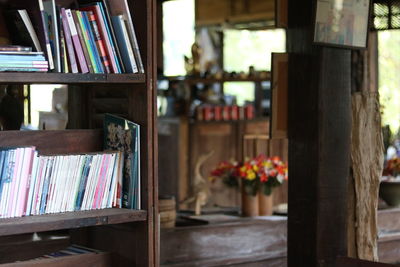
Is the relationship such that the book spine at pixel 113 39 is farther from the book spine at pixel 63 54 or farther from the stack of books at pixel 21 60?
the stack of books at pixel 21 60

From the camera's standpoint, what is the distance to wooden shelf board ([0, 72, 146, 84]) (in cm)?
285

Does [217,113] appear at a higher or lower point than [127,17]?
lower

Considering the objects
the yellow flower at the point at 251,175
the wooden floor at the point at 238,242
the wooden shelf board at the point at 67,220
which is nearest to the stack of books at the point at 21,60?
the wooden shelf board at the point at 67,220

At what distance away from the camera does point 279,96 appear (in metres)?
4.11

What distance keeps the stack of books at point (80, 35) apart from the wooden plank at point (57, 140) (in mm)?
319

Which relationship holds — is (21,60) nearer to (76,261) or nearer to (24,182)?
(24,182)

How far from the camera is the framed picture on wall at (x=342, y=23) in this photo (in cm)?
390

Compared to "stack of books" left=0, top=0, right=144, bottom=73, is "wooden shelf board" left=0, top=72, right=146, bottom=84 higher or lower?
lower

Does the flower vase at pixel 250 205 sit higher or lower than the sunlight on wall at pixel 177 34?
lower

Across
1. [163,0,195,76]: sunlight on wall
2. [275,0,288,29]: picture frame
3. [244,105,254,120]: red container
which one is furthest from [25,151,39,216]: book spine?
[163,0,195,76]: sunlight on wall

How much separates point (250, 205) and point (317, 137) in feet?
4.78

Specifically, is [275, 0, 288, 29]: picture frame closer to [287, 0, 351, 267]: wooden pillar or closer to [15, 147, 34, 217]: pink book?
[287, 0, 351, 267]: wooden pillar

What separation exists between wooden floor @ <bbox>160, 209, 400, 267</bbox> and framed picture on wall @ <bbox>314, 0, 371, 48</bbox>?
4.85 ft

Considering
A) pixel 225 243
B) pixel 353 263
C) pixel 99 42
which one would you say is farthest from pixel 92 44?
pixel 225 243
